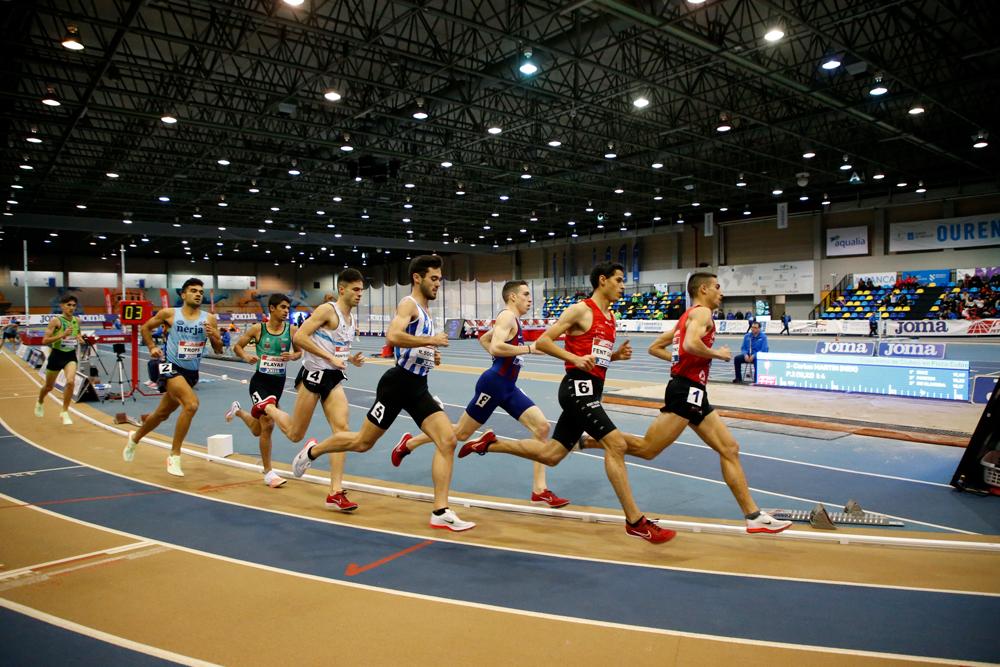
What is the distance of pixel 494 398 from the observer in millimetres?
5590

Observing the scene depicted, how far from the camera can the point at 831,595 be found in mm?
3555

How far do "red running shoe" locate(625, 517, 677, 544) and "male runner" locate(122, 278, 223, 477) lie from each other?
4643 mm

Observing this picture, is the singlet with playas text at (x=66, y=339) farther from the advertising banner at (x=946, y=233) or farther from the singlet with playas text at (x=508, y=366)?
the advertising banner at (x=946, y=233)

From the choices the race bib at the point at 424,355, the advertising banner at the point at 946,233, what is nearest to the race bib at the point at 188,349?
the race bib at the point at 424,355

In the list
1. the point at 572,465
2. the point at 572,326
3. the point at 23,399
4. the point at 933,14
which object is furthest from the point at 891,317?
the point at 23,399

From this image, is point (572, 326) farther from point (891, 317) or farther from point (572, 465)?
point (891, 317)

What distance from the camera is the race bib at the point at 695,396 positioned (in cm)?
468

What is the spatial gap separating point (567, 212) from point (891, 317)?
19.8m

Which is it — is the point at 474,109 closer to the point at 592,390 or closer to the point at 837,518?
the point at 592,390

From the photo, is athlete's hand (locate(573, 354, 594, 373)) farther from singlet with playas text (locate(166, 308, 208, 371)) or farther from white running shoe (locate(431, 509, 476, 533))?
singlet with playas text (locate(166, 308, 208, 371))

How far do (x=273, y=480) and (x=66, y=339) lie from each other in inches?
255

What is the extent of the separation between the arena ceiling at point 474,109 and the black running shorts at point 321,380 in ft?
36.5

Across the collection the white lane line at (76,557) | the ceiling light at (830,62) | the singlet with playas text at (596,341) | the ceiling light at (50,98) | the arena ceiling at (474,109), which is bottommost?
the white lane line at (76,557)

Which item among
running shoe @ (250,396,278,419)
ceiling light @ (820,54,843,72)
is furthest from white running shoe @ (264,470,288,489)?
ceiling light @ (820,54,843,72)
